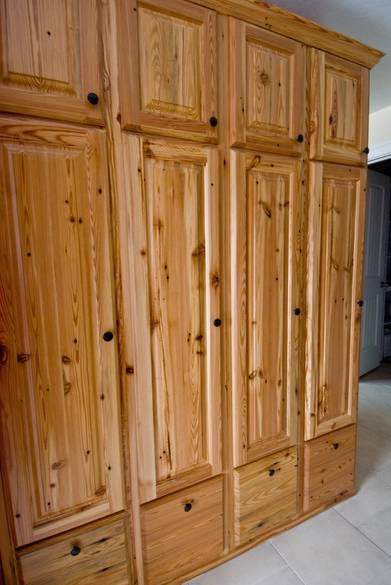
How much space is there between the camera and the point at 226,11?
116 centimetres

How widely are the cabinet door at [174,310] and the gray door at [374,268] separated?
8.90 feet

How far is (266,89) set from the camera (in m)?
1.28

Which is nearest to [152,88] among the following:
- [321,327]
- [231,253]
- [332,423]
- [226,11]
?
[226,11]

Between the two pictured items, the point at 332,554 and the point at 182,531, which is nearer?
the point at 182,531

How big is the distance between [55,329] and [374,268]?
11.4 ft

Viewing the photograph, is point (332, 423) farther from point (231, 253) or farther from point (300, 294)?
point (231, 253)

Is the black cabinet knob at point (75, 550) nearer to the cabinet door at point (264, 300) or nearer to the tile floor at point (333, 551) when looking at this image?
the tile floor at point (333, 551)

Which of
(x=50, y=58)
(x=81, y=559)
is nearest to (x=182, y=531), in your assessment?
(x=81, y=559)

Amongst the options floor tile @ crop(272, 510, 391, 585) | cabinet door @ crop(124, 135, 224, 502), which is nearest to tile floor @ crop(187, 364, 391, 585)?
floor tile @ crop(272, 510, 391, 585)

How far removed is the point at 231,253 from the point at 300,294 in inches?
17.3

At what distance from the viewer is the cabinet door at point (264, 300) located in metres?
1.30

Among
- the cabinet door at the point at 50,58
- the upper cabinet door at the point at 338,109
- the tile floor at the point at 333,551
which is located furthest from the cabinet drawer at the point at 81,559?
the upper cabinet door at the point at 338,109

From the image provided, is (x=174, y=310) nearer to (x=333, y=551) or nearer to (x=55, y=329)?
(x=55, y=329)

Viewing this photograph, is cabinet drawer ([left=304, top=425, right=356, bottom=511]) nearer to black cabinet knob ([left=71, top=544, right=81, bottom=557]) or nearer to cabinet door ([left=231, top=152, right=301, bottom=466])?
cabinet door ([left=231, top=152, right=301, bottom=466])
